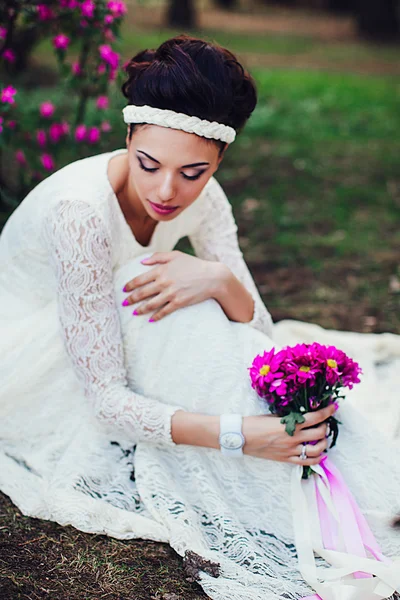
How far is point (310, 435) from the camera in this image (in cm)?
253

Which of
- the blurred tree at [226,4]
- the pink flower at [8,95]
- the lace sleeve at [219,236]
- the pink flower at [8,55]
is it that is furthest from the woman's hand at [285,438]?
the blurred tree at [226,4]

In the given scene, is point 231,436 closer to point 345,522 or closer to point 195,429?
point 195,429

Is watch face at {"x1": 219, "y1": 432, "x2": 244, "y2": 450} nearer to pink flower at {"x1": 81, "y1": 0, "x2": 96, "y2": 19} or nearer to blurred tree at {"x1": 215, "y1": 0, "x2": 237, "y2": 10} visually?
pink flower at {"x1": 81, "y1": 0, "x2": 96, "y2": 19}

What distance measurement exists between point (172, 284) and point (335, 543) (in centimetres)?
101

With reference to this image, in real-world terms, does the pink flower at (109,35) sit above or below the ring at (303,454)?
above

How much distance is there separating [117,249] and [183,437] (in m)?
0.74

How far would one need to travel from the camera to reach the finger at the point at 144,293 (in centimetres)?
272

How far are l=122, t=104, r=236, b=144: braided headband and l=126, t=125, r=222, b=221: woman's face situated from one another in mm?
19

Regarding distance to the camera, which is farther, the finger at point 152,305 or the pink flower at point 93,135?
the pink flower at point 93,135

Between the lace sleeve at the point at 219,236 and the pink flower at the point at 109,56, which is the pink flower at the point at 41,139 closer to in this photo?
the pink flower at the point at 109,56

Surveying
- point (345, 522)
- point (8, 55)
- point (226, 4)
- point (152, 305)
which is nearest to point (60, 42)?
point (8, 55)

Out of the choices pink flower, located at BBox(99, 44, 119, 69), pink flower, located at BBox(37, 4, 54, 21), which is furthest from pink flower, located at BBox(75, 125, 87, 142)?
pink flower, located at BBox(37, 4, 54, 21)

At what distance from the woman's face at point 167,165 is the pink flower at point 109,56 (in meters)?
1.41

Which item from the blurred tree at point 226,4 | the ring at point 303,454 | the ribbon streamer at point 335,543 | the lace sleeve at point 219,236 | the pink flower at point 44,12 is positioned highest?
the pink flower at point 44,12
